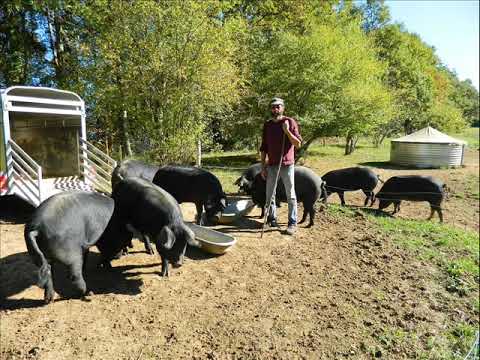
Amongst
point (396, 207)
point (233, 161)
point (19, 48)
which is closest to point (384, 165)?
point (233, 161)

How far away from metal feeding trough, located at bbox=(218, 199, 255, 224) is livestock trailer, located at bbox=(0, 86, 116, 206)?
293cm

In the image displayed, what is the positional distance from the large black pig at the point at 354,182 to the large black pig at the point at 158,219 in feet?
21.0

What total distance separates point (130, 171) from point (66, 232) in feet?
11.0

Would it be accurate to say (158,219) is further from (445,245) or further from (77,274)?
(445,245)

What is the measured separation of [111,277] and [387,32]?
3621 centimetres

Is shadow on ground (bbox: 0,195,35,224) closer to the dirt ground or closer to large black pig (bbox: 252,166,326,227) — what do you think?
the dirt ground

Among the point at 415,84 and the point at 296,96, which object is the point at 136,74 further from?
the point at 415,84

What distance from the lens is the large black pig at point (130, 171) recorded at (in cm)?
746

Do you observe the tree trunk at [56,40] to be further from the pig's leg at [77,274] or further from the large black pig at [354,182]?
the pig's leg at [77,274]

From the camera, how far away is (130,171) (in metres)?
7.62

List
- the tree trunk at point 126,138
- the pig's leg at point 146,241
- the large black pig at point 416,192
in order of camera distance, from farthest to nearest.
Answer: the tree trunk at point 126,138, the large black pig at point 416,192, the pig's leg at point 146,241

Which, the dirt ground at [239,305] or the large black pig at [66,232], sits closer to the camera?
the dirt ground at [239,305]

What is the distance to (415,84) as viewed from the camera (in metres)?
33.4

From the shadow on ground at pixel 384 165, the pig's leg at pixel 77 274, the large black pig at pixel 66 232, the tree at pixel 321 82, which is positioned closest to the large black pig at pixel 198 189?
the large black pig at pixel 66 232
